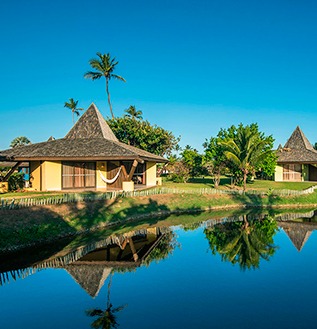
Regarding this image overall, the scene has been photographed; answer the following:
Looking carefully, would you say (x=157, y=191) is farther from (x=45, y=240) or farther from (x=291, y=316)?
(x=291, y=316)

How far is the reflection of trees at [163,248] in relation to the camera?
469 inches

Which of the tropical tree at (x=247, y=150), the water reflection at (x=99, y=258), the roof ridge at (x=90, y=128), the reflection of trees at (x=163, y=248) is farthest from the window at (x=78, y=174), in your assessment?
the tropical tree at (x=247, y=150)

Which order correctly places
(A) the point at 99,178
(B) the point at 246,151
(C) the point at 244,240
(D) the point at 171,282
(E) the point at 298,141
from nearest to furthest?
(D) the point at 171,282
(C) the point at 244,240
(A) the point at 99,178
(B) the point at 246,151
(E) the point at 298,141

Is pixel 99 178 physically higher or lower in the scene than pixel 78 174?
lower

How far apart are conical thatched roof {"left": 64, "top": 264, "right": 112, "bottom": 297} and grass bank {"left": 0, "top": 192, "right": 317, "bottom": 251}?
3325mm

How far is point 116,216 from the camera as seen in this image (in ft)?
57.7

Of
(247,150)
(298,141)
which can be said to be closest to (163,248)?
(247,150)

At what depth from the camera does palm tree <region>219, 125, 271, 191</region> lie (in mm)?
27920

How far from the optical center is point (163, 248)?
1316cm

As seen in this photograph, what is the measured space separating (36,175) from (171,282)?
54.0ft

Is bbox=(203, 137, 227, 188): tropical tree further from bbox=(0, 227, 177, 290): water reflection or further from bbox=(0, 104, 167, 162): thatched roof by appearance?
bbox=(0, 227, 177, 290): water reflection

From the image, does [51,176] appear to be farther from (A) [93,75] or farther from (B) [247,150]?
(A) [93,75]

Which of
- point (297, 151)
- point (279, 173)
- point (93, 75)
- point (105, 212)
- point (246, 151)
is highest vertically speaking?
point (93, 75)

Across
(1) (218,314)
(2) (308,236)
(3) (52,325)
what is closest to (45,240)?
(3) (52,325)
